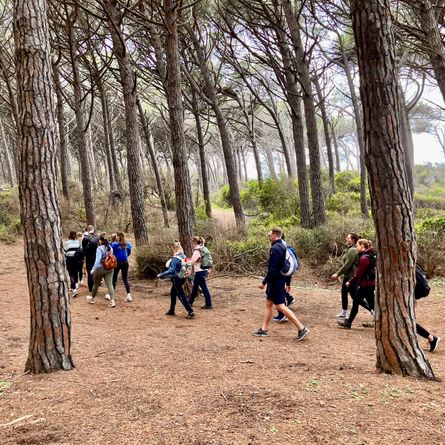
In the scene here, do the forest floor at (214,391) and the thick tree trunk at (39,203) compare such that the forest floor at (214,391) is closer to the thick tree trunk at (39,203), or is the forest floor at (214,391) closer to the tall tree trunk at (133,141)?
the thick tree trunk at (39,203)

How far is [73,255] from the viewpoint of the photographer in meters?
9.28

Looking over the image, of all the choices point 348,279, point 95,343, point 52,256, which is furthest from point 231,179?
point 52,256

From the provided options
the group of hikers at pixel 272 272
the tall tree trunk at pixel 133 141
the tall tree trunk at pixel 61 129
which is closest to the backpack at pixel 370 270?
the group of hikers at pixel 272 272

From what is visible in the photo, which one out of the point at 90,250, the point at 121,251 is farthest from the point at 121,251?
the point at 90,250

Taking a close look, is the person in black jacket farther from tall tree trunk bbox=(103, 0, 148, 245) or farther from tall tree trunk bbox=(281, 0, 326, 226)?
tall tree trunk bbox=(281, 0, 326, 226)

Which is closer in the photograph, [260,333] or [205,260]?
[260,333]

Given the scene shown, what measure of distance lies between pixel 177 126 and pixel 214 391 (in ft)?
21.4

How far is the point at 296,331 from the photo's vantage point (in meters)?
6.64

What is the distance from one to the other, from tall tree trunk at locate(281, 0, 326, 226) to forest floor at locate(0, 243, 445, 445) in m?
6.41

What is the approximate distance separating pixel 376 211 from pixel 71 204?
18.3 meters

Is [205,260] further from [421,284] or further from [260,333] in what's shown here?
[421,284]

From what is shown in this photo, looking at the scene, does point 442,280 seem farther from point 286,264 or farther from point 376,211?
point 376,211

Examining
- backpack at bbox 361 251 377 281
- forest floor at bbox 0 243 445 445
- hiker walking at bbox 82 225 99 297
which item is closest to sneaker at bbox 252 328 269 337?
forest floor at bbox 0 243 445 445

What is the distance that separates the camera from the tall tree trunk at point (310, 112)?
12164 mm
